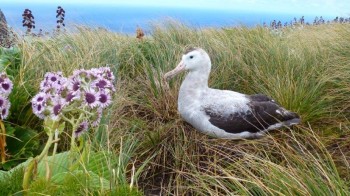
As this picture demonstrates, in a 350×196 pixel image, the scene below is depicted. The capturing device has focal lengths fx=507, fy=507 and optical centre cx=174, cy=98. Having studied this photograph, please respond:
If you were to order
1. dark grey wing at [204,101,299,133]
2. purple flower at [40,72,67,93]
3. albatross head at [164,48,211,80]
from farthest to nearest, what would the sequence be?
albatross head at [164,48,211,80], dark grey wing at [204,101,299,133], purple flower at [40,72,67,93]

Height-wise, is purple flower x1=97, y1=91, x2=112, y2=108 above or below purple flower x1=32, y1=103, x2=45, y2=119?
above

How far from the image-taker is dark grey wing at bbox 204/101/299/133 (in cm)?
387

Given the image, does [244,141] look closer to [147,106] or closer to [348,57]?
[147,106]

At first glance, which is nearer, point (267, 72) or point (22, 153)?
point (22, 153)

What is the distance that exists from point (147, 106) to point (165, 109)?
0.16 meters

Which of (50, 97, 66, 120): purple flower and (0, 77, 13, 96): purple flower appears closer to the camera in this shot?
A: (50, 97, 66, 120): purple flower

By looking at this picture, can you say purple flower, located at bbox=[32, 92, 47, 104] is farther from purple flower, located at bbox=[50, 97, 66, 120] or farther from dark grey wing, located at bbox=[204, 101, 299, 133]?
dark grey wing, located at bbox=[204, 101, 299, 133]

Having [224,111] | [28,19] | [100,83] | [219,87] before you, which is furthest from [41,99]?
[28,19]

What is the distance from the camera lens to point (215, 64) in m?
→ 5.36

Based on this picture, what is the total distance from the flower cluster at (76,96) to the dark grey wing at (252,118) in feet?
6.04

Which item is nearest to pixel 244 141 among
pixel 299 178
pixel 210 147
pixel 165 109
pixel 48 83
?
pixel 210 147

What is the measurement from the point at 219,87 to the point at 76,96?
3.11 metres

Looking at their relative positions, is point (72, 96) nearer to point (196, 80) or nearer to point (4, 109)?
point (4, 109)

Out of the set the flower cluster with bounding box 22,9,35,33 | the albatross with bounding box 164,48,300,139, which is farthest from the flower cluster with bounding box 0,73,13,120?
the flower cluster with bounding box 22,9,35,33
